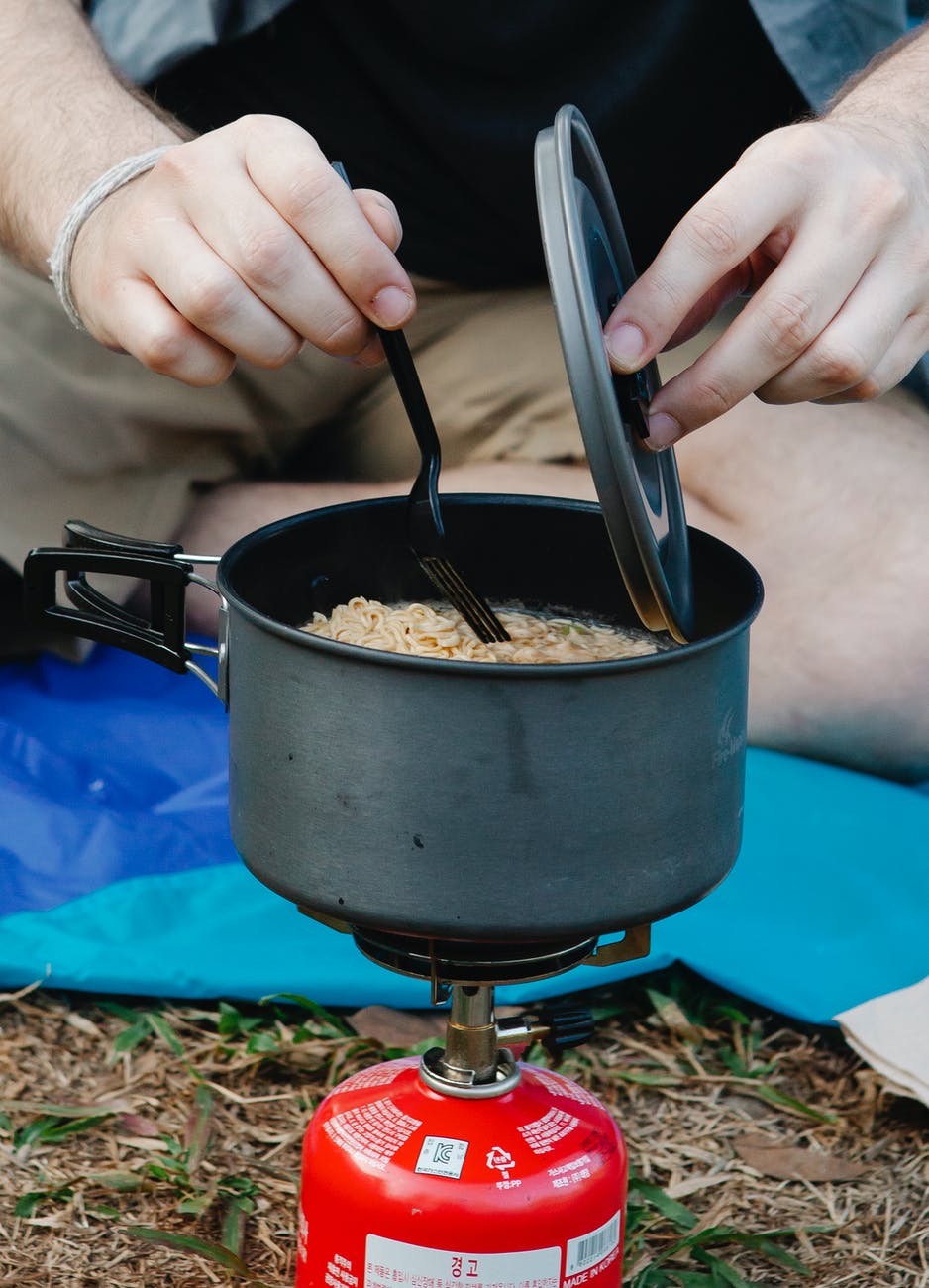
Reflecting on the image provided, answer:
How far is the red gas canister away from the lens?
111 cm

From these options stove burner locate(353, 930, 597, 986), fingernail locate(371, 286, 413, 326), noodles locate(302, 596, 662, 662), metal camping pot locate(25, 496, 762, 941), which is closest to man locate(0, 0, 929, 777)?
fingernail locate(371, 286, 413, 326)

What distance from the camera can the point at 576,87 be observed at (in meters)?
2.02

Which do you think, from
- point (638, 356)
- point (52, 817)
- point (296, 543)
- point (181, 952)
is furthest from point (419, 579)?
point (52, 817)

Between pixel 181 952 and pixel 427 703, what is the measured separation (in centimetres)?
92

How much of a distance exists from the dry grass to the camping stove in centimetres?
25

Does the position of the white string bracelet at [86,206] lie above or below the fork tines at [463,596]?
above

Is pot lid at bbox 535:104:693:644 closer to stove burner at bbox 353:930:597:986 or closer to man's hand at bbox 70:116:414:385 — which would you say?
man's hand at bbox 70:116:414:385

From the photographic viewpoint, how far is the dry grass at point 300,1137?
1.40 m

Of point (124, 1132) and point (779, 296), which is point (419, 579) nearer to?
point (779, 296)

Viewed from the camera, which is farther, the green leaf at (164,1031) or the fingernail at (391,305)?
the green leaf at (164,1031)

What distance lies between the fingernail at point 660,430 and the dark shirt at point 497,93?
1.03 m

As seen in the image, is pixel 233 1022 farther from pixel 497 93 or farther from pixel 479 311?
pixel 497 93

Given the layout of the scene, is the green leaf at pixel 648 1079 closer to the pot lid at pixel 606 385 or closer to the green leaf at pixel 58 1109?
the green leaf at pixel 58 1109

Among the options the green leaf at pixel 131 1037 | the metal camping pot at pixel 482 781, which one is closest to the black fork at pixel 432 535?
the metal camping pot at pixel 482 781
